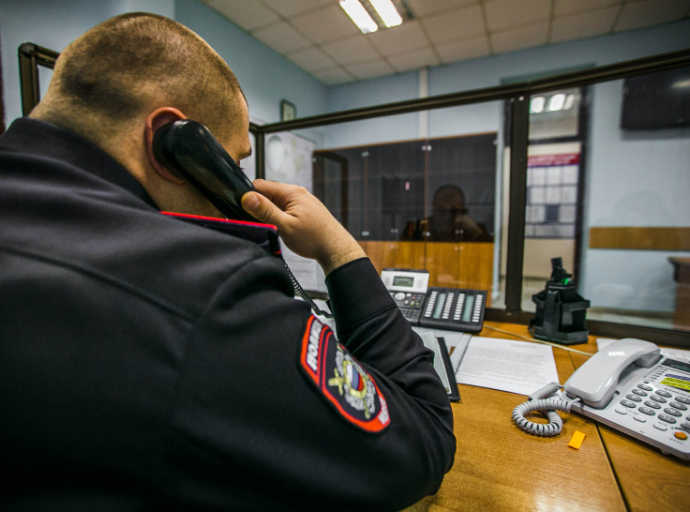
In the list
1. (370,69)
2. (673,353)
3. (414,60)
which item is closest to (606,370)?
(673,353)

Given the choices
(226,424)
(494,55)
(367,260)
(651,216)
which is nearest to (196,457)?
(226,424)

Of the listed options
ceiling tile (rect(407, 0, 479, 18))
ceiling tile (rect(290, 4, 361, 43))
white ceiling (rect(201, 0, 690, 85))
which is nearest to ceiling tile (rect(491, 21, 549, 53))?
white ceiling (rect(201, 0, 690, 85))

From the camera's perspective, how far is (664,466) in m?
0.43

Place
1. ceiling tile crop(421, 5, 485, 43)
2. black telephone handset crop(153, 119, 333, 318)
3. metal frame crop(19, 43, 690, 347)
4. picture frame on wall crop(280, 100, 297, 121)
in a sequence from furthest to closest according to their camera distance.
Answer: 1. picture frame on wall crop(280, 100, 297, 121)
2. ceiling tile crop(421, 5, 485, 43)
3. metal frame crop(19, 43, 690, 347)
4. black telephone handset crop(153, 119, 333, 318)

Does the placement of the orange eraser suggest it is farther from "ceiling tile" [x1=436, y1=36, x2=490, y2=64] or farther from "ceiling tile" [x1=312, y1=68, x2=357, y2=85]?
Result: "ceiling tile" [x1=312, y1=68, x2=357, y2=85]

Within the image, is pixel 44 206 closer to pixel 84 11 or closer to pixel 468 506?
pixel 468 506

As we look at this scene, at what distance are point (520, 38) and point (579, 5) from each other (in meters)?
0.52

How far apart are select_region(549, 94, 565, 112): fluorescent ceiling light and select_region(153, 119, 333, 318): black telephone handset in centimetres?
359

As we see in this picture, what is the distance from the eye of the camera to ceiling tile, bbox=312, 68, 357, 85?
3795 mm

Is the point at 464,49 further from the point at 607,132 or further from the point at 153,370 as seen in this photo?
the point at 153,370

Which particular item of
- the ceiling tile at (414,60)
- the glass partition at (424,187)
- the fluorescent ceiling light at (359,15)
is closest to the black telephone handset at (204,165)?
the glass partition at (424,187)

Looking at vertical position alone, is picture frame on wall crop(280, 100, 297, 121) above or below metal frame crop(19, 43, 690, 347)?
above

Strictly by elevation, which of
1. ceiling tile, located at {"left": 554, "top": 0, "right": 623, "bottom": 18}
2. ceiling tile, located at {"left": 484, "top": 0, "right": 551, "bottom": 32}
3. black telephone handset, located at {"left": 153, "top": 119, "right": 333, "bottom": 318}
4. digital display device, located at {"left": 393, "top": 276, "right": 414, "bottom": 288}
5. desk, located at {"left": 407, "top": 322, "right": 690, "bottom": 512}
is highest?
ceiling tile, located at {"left": 554, "top": 0, "right": 623, "bottom": 18}

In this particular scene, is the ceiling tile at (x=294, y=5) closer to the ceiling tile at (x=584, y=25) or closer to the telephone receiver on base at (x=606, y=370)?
the ceiling tile at (x=584, y=25)
